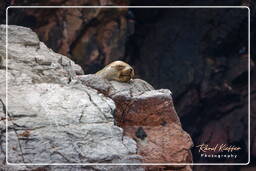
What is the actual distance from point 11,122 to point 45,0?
5.98 m

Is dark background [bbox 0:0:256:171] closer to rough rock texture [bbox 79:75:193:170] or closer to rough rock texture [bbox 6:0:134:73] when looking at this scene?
rough rock texture [bbox 6:0:134:73]

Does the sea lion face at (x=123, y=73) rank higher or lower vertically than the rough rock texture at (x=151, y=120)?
higher

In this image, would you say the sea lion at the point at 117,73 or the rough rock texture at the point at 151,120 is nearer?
the rough rock texture at the point at 151,120

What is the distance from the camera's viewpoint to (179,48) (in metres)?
9.45

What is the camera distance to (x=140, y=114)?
5.72 m

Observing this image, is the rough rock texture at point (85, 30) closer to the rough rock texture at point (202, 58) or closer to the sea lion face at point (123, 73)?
the rough rock texture at point (202, 58)

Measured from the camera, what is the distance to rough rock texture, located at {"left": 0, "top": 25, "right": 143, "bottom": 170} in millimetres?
4945

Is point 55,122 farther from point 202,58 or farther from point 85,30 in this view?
point 85,30

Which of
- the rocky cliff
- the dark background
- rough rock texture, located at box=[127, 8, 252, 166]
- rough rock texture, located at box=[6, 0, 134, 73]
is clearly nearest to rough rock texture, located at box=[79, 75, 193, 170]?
the rocky cliff

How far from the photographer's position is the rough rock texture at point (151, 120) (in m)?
5.52

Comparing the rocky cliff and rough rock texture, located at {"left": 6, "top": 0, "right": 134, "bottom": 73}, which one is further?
rough rock texture, located at {"left": 6, "top": 0, "right": 134, "bottom": 73}

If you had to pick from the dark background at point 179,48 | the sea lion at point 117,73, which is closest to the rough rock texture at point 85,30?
the dark background at point 179,48

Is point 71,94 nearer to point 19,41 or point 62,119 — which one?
point 62,119

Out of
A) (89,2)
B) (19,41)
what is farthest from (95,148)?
(89,2)
